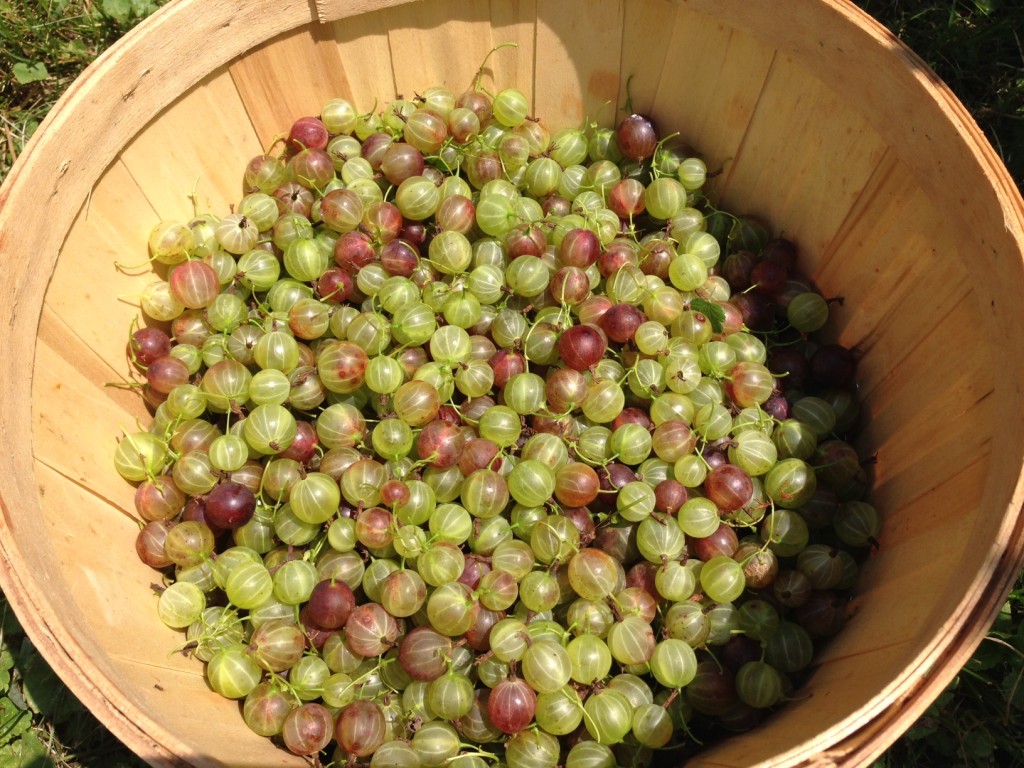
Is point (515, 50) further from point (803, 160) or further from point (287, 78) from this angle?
point (803, 160)

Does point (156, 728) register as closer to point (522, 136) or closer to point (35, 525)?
point (35, 525)

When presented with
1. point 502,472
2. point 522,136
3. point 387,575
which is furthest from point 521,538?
point 522,136

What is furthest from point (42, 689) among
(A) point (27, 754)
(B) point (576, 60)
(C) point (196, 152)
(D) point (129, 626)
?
(B) point (576, 60)

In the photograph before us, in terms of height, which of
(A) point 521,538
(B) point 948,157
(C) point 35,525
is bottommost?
(A) point 521,538

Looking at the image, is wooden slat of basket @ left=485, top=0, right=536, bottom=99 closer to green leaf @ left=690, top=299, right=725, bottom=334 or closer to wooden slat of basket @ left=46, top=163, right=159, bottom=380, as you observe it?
green leaf @ left=690, top=299, right=725, bottom=334

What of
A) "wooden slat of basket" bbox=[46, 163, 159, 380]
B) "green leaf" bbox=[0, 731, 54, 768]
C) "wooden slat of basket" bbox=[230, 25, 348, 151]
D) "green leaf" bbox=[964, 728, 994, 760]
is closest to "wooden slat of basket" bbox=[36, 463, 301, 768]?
"wooden slat of basket" bbox=[46, 163, 159, 380]

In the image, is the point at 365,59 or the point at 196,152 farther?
the point at 365,59

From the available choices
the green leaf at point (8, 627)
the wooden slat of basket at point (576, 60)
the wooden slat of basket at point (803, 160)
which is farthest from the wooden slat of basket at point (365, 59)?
the green leaf at point (8, 627)
